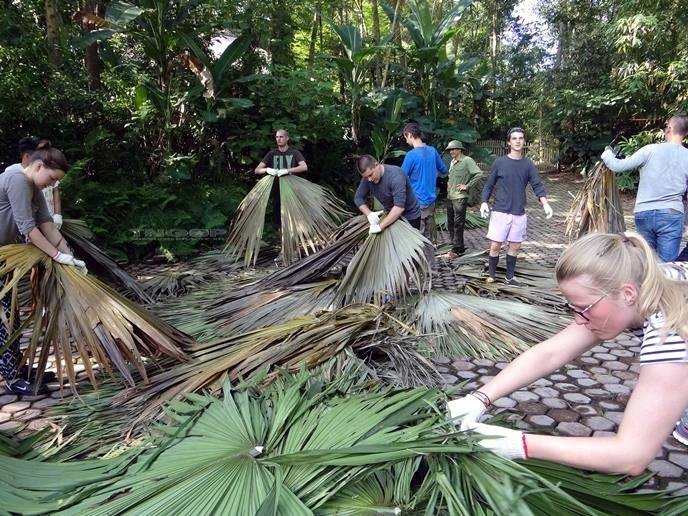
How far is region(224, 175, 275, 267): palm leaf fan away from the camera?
5.28m

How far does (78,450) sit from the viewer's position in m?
2.05

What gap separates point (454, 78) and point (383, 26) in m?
11.0

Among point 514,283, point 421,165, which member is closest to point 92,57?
point 421,165

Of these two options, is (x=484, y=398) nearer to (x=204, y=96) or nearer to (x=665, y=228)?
(x=665, y=228)

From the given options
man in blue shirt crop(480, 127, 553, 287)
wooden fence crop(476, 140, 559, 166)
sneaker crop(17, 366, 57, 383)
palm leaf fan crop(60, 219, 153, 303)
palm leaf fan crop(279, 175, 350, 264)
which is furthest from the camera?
wooden fence crop(476, 140, 559, 166)

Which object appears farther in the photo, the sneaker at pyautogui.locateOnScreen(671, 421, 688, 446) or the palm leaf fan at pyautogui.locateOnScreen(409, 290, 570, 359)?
the palm leaf fan at pyautogui.locateOnScreen(409, 290, 570, 359)

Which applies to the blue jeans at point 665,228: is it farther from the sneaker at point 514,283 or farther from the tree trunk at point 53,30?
the tree trunk at point 53,30

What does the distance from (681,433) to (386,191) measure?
262cm

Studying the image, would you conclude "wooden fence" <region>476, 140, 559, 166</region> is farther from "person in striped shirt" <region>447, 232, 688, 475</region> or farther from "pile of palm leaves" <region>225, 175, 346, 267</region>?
"person in striped shirt" <region>447, 232, 688, 475</region>

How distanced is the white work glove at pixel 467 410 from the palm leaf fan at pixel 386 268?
5.90 ft

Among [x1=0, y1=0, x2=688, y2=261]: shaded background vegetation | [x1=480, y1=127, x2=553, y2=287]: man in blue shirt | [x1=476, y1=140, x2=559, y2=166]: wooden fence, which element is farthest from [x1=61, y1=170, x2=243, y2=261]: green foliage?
[x1=476, y1=140, x2=559, y2=166]: wooden fence

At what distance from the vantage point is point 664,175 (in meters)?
3.37

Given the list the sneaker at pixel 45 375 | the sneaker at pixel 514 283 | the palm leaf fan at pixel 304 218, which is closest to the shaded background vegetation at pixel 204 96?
the palm leaf fan at pixel 304 218

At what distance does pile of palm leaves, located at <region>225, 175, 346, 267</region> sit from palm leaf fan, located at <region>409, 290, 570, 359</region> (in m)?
1.70
